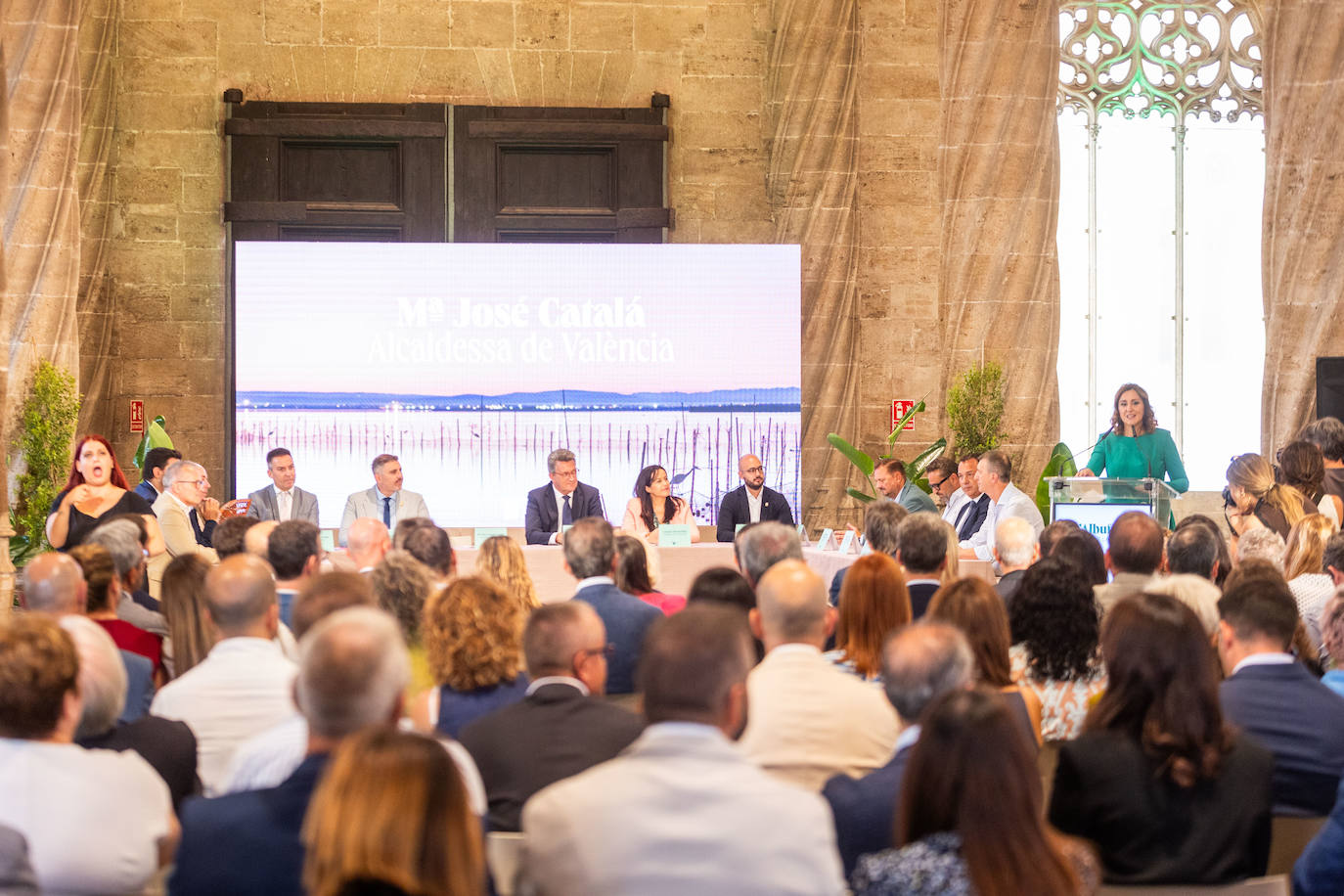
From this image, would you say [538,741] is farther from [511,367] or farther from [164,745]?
[511,367]

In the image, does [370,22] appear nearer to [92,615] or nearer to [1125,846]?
[92,615]

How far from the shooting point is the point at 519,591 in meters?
4.65

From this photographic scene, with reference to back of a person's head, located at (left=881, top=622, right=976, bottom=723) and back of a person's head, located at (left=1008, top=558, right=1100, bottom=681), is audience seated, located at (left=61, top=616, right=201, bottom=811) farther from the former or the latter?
back of a person's head, located at (left=1008, top=558, right=1100, bottom=681)

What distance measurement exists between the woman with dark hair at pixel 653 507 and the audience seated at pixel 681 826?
632 centimetres

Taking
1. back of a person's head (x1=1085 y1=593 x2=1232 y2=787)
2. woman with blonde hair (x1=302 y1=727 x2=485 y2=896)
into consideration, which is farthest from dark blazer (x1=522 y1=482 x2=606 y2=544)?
woman with blonde hair (x1=302 y1=727 x2=485 y2=896)

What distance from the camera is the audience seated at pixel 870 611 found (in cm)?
378

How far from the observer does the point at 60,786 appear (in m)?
2.46

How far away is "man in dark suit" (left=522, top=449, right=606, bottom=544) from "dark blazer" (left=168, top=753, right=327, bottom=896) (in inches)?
253

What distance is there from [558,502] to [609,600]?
431 cm

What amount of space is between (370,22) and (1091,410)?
678cm

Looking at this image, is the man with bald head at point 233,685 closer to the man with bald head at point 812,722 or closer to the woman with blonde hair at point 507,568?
the man with bald head at point 812,722

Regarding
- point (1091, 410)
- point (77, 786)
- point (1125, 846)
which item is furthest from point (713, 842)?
point (1091, 410)

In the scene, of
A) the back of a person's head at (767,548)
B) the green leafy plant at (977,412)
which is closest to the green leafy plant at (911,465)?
the green leafy plant at (977,412)

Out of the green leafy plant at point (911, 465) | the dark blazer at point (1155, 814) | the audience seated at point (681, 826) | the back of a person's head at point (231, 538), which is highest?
the green leafy plant at point (911, 465)
